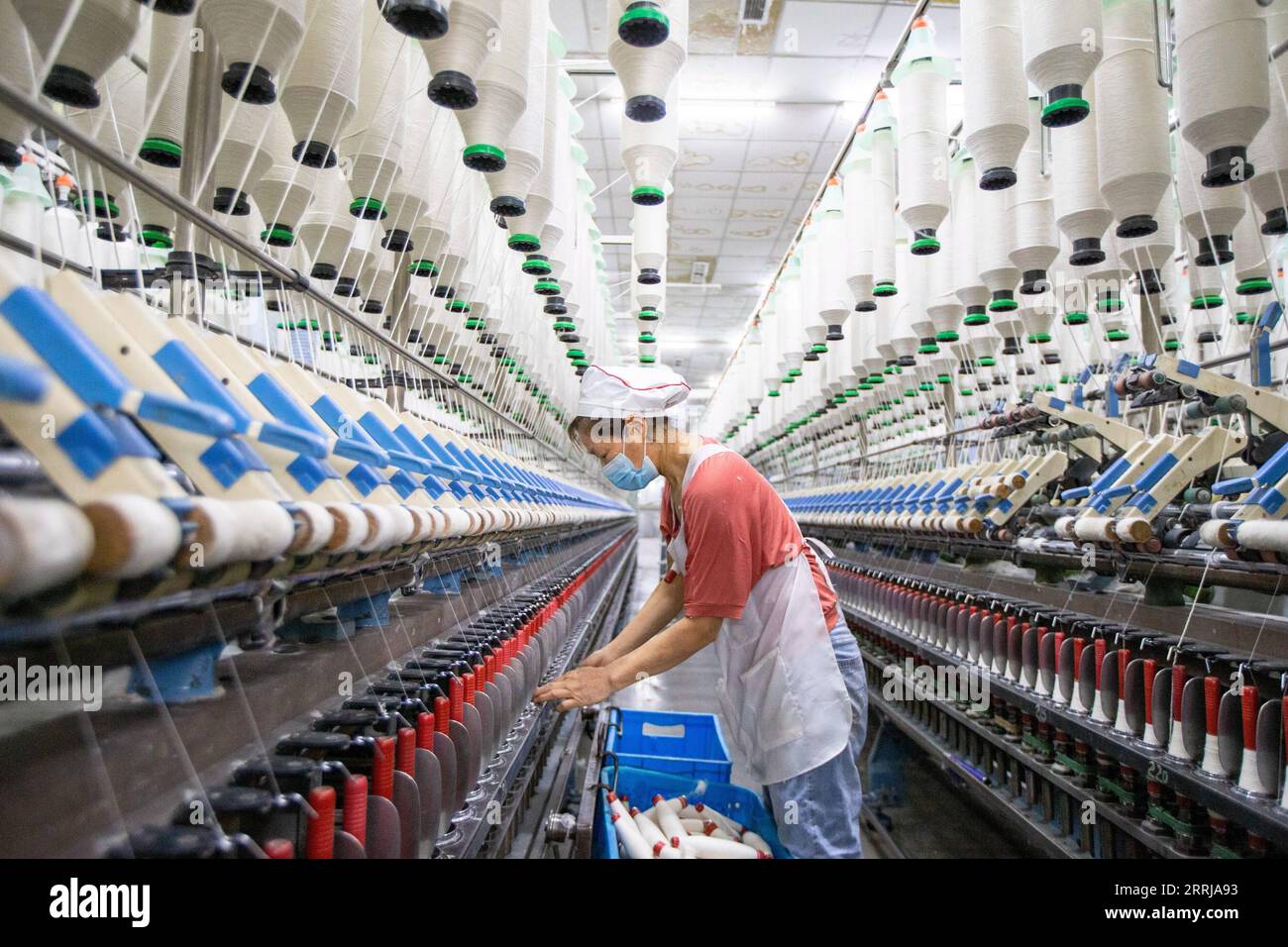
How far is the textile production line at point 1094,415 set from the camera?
210 cm

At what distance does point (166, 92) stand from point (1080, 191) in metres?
2.63

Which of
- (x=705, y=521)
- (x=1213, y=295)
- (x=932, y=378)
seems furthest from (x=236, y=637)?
(x=932, y=378)

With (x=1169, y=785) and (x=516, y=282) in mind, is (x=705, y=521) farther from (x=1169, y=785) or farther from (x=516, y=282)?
(x=516, y=282)

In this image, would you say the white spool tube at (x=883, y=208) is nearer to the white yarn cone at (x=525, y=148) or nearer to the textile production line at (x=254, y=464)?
the textile production line at (x=254, y=464)

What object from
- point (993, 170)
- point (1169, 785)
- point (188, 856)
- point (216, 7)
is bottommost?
point (1169, 785)

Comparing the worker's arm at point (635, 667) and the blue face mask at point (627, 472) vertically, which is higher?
the blue face mask at point (627, 472)

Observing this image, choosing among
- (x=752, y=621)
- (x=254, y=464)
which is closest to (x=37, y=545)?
(x=254, y=464)

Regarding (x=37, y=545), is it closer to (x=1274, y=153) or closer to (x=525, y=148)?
(x=525, y=148)

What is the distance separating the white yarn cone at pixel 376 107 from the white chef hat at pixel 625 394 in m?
0.68

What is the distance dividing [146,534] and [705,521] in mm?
1421

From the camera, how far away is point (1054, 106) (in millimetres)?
2154

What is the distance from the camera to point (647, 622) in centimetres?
245

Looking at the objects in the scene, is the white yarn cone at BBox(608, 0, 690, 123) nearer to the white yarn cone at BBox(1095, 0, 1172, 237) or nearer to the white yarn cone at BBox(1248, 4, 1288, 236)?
the white yarn cone at BBox(1095, 0, 1172, 237)

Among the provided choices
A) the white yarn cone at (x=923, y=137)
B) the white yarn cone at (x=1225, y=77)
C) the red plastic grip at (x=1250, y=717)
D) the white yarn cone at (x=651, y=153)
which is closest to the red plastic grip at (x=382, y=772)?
the white yarn cone at (x=651, y=153)
